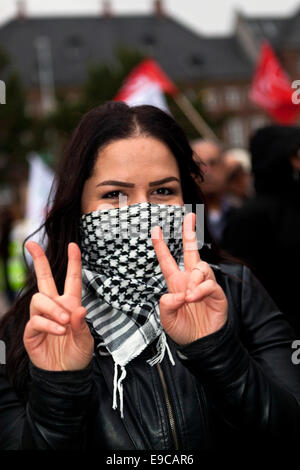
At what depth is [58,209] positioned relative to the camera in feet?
6.32

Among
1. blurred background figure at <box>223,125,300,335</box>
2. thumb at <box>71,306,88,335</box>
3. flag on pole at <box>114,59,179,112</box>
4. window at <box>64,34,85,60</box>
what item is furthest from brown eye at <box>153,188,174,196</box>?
window at <box>64,34,85,60</box>

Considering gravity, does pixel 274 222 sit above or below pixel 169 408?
above

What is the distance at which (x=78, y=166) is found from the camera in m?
1.90

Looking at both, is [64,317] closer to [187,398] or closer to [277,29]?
[187,398]

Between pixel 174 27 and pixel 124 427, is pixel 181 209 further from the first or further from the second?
pixel 174 27

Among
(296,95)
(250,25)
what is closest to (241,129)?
(250,25)

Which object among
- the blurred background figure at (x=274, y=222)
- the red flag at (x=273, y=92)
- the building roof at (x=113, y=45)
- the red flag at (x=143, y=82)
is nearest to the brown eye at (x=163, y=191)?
the blurred background figure at (x=274, y=222)

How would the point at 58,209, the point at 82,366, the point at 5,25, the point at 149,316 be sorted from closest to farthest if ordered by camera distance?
1. the point at 82,366
2. the point at 149,316
3. the point at 58,209
4. the point at 5,25

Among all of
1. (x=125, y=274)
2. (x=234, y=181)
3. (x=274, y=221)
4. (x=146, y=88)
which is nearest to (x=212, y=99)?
(x=146, y=88)

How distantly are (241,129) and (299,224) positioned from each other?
57598 millimetres

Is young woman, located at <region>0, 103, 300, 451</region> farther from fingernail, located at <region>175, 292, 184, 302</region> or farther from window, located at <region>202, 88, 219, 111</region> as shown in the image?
window, located at <region>202, 88, 219, 111</region>

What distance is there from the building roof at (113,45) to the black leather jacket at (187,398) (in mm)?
51796

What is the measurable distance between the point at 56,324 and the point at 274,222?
6.93 ft

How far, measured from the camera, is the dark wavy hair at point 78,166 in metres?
1.89
